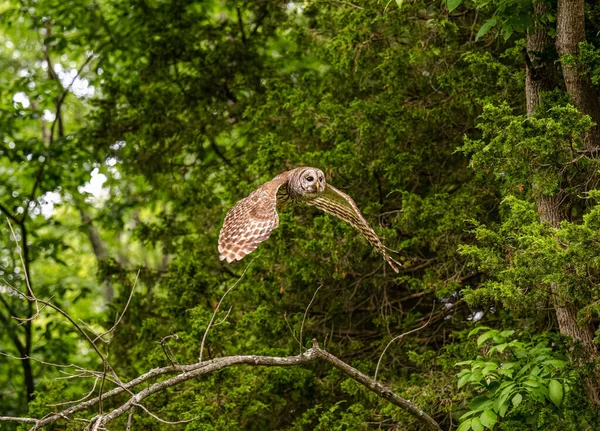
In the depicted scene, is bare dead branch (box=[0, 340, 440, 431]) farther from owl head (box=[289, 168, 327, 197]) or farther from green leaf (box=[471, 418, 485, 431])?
owl head (box=[289, 168, 327, 197])

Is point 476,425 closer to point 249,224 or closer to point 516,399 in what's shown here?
point 516,399

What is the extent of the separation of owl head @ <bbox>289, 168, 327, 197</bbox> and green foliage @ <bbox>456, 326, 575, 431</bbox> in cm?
145

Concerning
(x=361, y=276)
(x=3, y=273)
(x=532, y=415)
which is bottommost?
(x=532, y=415)

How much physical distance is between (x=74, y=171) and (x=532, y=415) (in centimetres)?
625

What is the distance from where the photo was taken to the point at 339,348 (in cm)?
758

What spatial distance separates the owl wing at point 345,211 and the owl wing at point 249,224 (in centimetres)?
58

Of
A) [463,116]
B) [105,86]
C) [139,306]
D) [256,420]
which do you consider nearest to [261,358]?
[256,420]

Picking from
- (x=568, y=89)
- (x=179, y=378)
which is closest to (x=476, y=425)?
(x=179, y=378)

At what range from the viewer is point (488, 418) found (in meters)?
5.01

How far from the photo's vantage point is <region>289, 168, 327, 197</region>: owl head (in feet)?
→ 19.1

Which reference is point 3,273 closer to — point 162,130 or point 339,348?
point 162,130

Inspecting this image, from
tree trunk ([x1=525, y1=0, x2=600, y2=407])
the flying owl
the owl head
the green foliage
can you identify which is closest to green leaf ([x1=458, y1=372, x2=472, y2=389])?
the green foliage

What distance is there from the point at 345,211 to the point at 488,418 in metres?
1.94

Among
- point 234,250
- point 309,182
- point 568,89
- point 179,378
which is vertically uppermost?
point 309,182
